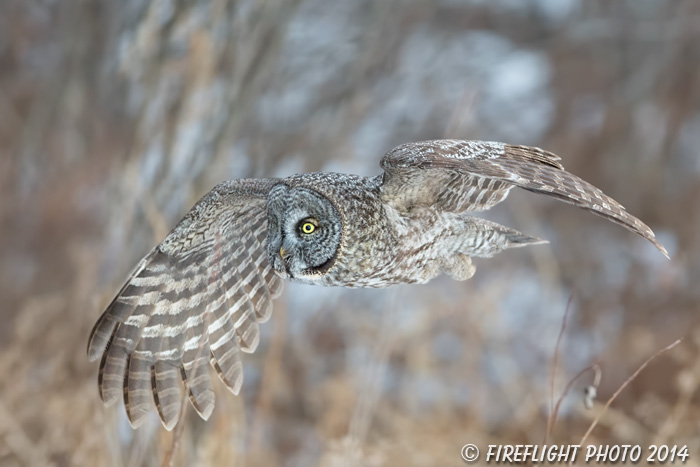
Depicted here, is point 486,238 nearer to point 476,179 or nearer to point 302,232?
point 476,179

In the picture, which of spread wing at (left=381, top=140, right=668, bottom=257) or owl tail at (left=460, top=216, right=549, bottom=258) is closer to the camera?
spread wing at (left=381, top=140, right=668, bottom=257)

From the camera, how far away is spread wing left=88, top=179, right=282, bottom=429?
229cm

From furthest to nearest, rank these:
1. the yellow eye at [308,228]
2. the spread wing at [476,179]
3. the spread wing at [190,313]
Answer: the spread wing at [190,313] < the yellow eye at [308,228] < the spread wing at [476,179]

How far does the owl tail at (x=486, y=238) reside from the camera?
7.90ft

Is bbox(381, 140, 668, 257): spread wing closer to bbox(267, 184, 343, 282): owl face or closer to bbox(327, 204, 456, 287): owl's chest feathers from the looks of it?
bbox(327, 204, 456, 287): owl's chest feathers

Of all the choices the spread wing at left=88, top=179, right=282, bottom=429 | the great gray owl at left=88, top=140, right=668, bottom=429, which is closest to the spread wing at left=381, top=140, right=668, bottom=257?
the great gray owl at left=88, top=140, right=668, bottom=429

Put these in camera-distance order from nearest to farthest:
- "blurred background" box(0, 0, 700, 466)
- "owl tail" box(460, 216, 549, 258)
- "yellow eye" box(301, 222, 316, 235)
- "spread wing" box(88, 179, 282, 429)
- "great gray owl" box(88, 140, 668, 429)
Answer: "great gray owl" box(88, 140, 668, 429)
"yellow eye" box(301, 222, 316, 235)
"spread wing" box(88, 179, 282, 429)
"owl tail" box(460, 216, 549, 258)
"blurred background" box(0, 0, 700, 466)

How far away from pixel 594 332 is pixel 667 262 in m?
0.88

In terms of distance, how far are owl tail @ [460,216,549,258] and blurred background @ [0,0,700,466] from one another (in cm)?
33

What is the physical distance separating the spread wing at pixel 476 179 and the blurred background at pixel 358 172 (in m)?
0.23

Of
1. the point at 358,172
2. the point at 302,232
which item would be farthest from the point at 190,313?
the point at 358,172

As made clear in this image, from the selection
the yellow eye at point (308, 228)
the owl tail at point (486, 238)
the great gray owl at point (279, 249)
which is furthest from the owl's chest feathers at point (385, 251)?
the owl tail at point (486, 238)

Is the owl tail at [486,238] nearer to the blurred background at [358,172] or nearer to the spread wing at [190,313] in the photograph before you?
the blurred background at [358,172]

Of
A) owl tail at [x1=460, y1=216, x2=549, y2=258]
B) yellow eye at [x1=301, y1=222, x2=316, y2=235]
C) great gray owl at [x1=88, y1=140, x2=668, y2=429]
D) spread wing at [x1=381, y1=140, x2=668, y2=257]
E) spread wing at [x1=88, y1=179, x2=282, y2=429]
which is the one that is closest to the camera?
spread wing at [x1=381, y1=140, x2=668, y2=257]
